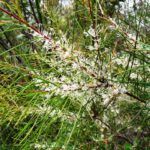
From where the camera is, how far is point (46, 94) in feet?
3.88

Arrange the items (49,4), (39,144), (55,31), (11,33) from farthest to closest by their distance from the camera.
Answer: (11,33) < (39,144) < (49,4) < (55,31)

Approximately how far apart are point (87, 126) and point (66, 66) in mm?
391

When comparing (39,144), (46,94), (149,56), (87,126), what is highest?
(149,56)

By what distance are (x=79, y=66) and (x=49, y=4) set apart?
0.42 meters

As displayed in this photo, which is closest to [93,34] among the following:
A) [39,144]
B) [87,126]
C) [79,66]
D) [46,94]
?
[79,66]

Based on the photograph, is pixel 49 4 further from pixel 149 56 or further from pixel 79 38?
pixel 149 56

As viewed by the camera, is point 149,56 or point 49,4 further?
point 49,4

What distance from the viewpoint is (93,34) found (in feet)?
3.63

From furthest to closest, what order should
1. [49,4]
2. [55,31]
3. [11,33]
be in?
[11,33], [49,4], [55,31]

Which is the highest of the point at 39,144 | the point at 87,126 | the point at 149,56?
the point at 149,56

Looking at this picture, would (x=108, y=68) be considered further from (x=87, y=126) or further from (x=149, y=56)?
(x=87, y=126)

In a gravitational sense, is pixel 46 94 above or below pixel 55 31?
below

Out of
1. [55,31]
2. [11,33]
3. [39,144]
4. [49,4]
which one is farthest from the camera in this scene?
[11,33]

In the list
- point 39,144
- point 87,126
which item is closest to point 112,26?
point 87,126
